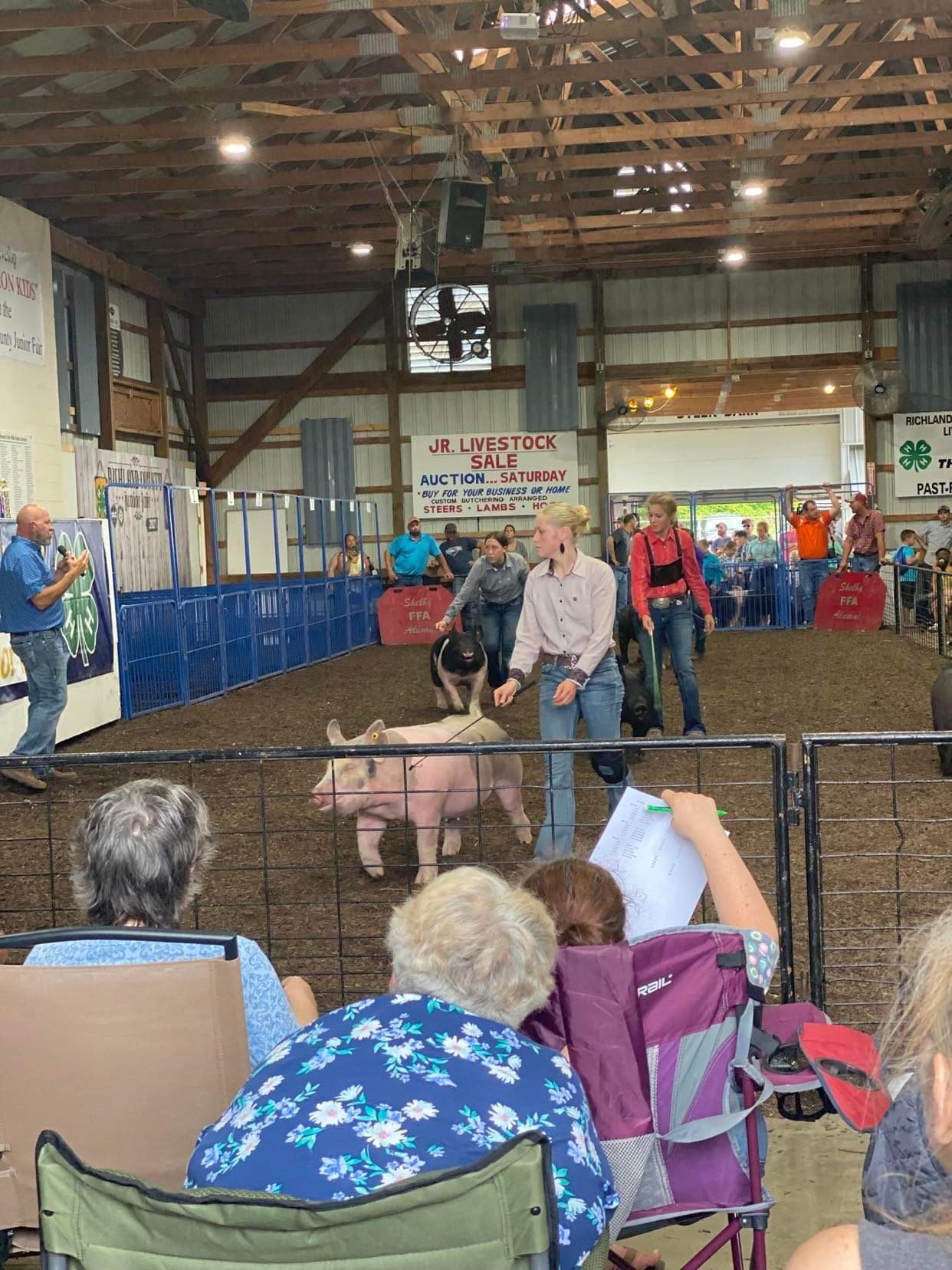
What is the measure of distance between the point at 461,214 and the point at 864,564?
7203 millimetres

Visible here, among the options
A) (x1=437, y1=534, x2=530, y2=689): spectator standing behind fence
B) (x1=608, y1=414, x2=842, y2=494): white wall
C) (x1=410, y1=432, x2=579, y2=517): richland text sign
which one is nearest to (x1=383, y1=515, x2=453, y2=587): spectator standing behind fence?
(x1=410, y1=432, x2=579, y2=517): richland text sign

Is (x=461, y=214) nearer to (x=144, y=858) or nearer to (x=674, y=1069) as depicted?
(x=144, y=858)

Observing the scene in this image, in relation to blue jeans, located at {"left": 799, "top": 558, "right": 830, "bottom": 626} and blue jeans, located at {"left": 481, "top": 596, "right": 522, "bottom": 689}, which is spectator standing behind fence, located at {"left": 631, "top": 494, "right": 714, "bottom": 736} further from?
blue jeans, located at {"left": 799, "top": 558, "right": 830, "bottom": 626}

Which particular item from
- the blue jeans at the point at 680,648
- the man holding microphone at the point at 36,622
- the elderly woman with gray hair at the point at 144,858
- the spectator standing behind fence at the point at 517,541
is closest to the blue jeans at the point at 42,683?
the man holding microphone at the point at 36,622

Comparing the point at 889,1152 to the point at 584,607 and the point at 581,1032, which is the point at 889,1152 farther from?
the point at 584,607

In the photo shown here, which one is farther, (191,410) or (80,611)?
(191,410)

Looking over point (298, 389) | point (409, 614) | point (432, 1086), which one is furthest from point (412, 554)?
point (432, 1086)

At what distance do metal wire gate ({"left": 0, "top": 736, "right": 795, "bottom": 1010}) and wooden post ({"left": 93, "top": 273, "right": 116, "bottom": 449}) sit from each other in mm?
9452

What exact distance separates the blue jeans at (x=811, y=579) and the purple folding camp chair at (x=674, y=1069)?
630 inches

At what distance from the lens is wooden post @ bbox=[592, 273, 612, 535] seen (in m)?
20.5

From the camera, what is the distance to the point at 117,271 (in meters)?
17.9

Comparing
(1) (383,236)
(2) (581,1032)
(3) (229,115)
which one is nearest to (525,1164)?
(2) (581,1032)

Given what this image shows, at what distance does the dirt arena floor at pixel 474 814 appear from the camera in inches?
162

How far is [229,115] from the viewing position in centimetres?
1302
